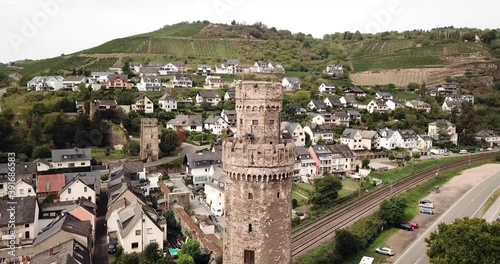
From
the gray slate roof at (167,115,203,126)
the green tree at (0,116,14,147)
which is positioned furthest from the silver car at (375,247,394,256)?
the green tree at (0,116,14,147)

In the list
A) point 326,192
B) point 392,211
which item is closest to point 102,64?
point 326,192

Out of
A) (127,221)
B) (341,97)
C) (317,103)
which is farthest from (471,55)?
(127,221)

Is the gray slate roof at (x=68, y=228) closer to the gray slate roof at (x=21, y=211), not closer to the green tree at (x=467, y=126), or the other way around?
the gray slate roof at (x=21, y=211)

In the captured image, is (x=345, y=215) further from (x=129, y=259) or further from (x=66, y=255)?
(x=66, y=255)

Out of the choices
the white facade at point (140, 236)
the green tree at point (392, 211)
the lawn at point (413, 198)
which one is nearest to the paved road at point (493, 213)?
the lawn at point (413, 198)

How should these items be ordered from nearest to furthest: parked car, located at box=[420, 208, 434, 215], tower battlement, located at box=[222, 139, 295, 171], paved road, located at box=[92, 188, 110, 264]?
tower battlement, located at box=[222, 139, 295, 171], paved road, located at box=[92, 188, 110, 264], parked car, located at box=[420, 208, 434, 215]

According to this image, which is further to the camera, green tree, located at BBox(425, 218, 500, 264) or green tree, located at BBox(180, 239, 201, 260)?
green tree, located at BBox(180, 239, 201, 260)

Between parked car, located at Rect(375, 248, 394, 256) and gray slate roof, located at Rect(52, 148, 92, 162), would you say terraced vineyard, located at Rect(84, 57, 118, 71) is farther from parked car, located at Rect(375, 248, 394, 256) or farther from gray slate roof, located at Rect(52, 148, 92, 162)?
parked car, located at Rect(375, 248, 394, 256)
